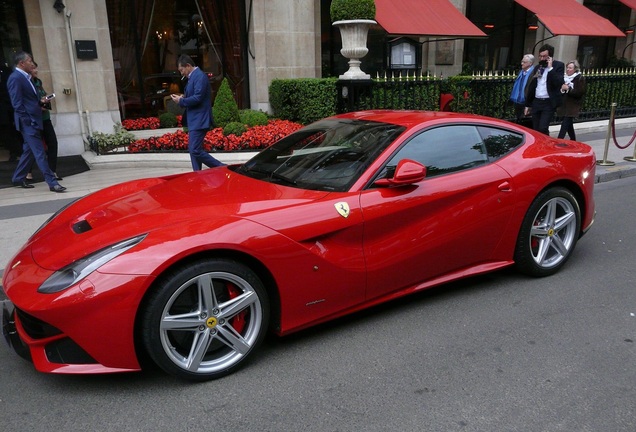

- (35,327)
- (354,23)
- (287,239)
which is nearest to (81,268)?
(35,327)

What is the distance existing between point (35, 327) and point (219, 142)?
733cm

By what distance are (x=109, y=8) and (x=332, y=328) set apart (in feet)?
36.0

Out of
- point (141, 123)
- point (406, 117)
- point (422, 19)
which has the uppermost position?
point (422, 19)

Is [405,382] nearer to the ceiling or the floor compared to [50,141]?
nearer to the floor

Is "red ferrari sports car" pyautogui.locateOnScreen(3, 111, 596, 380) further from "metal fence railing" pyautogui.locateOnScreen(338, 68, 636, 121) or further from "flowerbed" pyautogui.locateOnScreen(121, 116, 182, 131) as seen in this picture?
"flowerbed" pyautogui.locateOnScreen(121, 116, 182, 131)

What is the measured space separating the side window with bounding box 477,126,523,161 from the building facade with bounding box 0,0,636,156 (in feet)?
25.8

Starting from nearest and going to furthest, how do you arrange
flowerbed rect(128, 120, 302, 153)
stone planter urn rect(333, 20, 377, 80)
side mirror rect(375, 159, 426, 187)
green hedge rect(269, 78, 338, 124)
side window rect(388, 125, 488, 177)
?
1. side mirror rect(375, 159, 426, 187)
2. side window rect(388, 125, 488, 177)
3. flowerbed rect(128, 120, 302, 153)
4. stone planter urn rect(333, 20, 377, 80)
5. green hedge rect(269, 78, 338, 124)

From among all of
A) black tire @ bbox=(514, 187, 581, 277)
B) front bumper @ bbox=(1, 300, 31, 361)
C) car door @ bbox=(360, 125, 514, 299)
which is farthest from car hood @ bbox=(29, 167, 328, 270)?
black tire @ bbox=(514, 187, 581, 277)

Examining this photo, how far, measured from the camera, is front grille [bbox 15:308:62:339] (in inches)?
108

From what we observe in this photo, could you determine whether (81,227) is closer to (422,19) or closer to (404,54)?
(404,54)

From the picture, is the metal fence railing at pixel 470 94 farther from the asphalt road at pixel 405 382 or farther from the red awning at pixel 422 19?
the asphalt road at pixel 405 382

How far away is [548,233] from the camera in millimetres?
4496

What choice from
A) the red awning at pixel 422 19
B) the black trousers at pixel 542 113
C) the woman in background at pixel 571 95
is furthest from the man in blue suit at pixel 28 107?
the woman in background at pixel 571 95

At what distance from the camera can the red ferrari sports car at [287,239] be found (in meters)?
2.80
